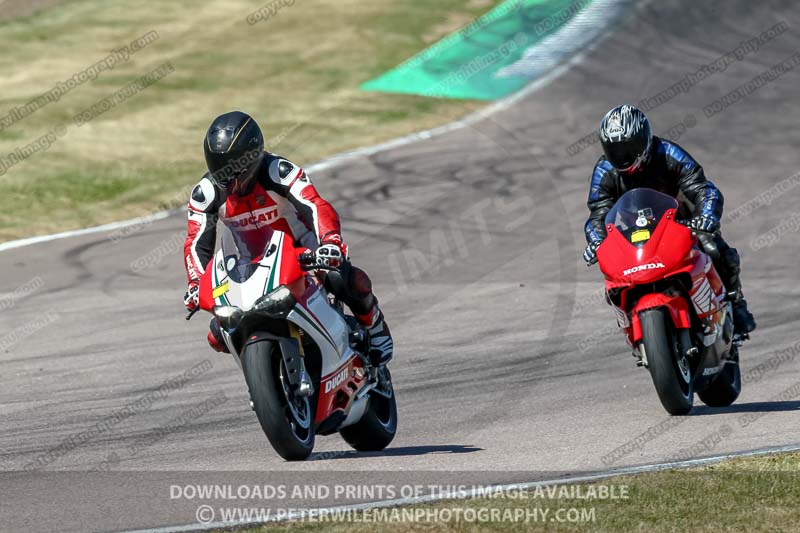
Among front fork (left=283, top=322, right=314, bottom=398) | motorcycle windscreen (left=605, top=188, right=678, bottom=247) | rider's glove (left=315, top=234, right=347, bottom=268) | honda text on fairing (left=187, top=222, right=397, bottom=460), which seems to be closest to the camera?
honda text on fairing (left=187, top=222, right=397, bottom=460)

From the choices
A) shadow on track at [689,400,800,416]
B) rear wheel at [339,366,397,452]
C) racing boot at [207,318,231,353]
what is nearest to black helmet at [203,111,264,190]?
racing boot at [207,318,231,353]

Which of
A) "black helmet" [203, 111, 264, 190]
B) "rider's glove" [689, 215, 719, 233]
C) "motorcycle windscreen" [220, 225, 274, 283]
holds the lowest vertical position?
"rider's glove" [689, 215, 719, 233]

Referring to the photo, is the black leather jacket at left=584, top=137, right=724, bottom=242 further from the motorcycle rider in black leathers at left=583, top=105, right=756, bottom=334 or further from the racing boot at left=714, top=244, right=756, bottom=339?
the racing boot at left=714, top=244, right=756, bottom=339

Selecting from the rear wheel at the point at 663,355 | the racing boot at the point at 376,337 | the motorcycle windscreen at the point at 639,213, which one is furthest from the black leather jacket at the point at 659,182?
the racing boot at the point at 376,337

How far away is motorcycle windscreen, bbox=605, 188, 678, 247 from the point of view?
834cm

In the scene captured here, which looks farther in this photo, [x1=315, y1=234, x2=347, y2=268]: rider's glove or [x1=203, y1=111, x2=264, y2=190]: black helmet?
[x1=203, y1=111, x2=264, y2=190]: black helmet

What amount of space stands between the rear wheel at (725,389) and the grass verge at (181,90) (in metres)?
9.56

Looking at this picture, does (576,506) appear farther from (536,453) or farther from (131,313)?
(131,313)

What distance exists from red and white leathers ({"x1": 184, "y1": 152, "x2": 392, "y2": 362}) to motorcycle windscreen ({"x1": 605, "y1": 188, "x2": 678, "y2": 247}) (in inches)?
70.4

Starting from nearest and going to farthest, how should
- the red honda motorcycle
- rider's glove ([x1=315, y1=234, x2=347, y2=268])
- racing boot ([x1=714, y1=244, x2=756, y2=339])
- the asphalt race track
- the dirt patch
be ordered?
rider's glove ([x1=315, y1=234, x2=347, y2=268]) → the asphalt race track → the red honda motorcycle → racing boot ([x1=714, y1=244, x2=756, y2=339]) → the dirt patch

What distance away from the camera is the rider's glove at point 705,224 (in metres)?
8.46

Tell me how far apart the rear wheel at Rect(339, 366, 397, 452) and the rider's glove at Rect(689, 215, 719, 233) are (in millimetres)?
2273

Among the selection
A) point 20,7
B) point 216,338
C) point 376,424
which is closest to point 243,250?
point 216,338

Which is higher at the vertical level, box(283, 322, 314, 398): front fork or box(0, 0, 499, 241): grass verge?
box(283, 322, 314, 398): front fork
